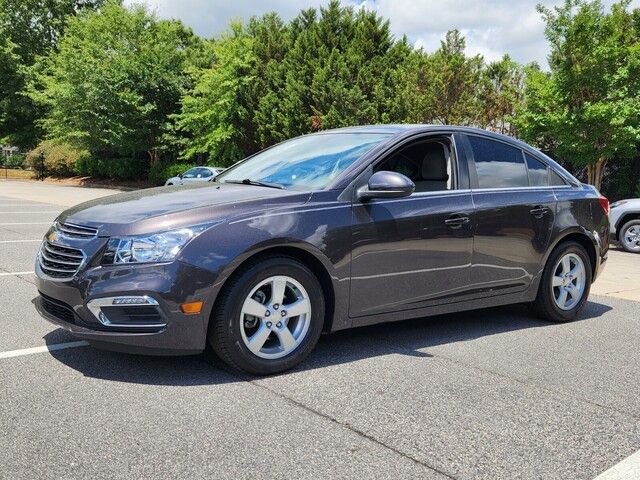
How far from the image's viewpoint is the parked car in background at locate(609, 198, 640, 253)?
525 inches

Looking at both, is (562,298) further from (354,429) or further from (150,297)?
(150,297)

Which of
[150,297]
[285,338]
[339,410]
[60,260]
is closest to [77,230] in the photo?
[60,260]

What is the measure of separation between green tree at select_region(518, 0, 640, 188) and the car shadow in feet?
34.3

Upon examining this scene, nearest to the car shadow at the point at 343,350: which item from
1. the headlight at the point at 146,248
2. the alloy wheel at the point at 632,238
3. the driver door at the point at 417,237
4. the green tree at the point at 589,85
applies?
Result: the driver door at the point at 417,237

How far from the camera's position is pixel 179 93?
35031 mm

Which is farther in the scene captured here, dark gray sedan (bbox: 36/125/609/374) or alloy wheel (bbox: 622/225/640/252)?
alloy wheel (bbox: 622/225/640/252)

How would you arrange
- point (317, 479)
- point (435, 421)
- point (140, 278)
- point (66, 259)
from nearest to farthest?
1. point (317, 479)
2. point (435, 421)
3. point (140, 278)
4. point (66, 259)

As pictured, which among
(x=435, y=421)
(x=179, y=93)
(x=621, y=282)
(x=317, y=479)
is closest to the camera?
(x=317, y=479)

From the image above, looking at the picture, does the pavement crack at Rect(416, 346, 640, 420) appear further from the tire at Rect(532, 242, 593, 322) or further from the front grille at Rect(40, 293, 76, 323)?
the front grille at Rect(40, 293, 76, 323)

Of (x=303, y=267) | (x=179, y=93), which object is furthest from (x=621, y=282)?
(x=179, y=93)

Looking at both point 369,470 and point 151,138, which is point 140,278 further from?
point 151,138

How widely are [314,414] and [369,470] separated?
25.9 inches

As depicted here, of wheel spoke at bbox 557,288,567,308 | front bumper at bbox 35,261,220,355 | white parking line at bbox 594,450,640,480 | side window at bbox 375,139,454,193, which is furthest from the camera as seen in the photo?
wheel spoke at bbox 557,288,567,308

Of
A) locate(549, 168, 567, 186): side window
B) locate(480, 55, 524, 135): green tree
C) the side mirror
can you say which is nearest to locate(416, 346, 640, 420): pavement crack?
the side mirror
